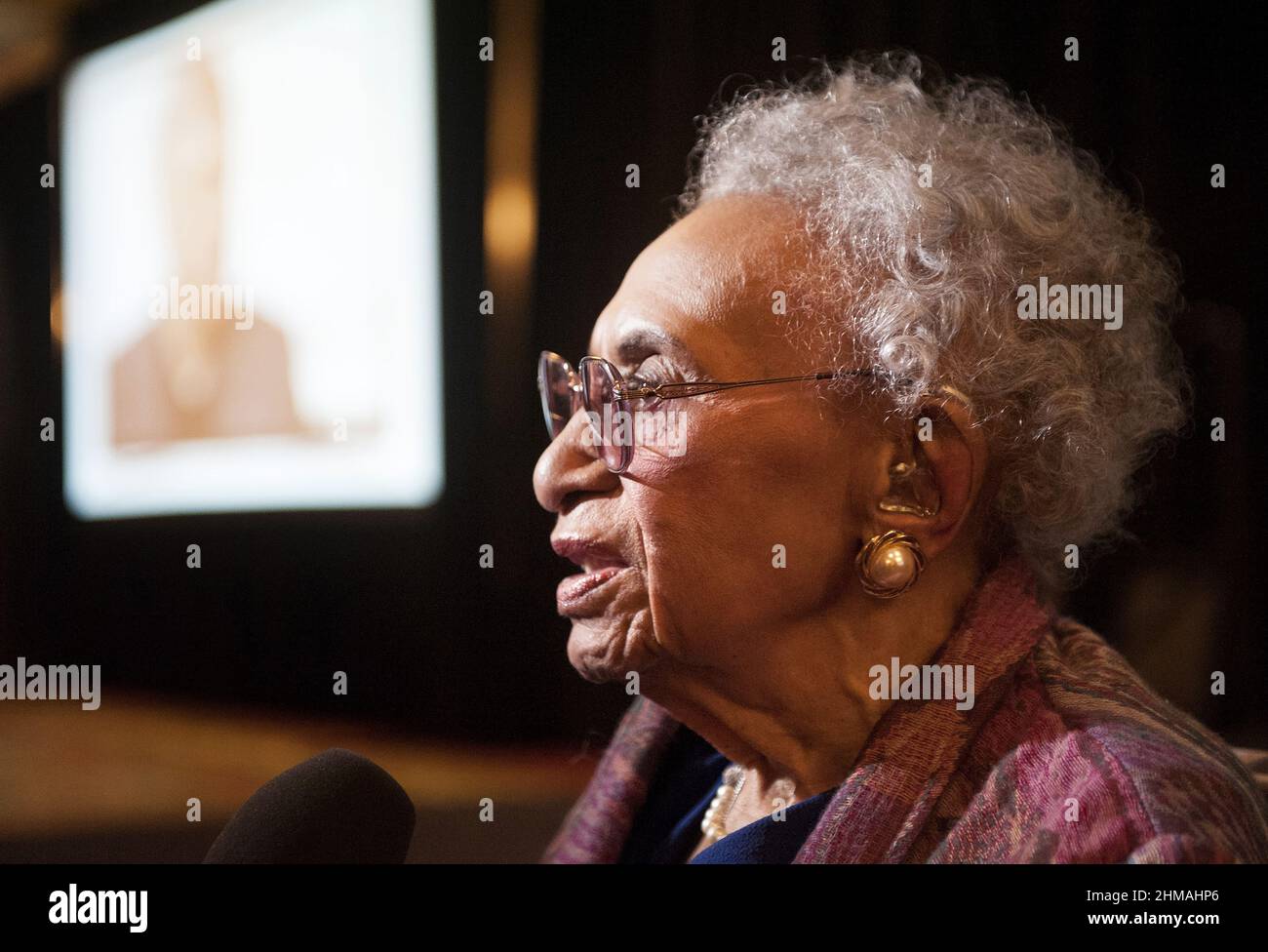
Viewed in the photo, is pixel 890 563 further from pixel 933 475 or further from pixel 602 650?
pixel 602 650

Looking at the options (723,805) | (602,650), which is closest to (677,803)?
(723,805)

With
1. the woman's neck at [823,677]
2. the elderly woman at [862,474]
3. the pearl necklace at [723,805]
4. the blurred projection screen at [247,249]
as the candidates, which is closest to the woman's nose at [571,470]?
the elderly woman at [862,474]

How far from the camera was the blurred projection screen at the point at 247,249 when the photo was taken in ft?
4.61

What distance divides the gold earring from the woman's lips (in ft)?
0.89

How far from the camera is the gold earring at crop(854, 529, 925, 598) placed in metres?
1.08

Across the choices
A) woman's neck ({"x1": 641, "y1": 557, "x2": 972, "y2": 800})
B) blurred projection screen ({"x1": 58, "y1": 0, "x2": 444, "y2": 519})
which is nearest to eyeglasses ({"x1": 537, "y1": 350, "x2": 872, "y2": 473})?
woman's neck ({"x1": 641, "y1": 557, "x2": 972, "y2": 800})

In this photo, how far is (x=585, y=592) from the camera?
1.17 meters

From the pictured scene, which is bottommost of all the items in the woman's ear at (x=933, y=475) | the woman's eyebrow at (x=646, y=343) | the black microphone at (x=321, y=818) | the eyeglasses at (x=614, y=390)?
the black microphone at (x=321, y=818)

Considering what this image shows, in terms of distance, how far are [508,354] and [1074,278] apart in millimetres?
786

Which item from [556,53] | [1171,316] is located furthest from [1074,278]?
[556,53]

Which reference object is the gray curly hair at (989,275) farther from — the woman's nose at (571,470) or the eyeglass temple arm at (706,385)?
the woman's nose at (571,470)

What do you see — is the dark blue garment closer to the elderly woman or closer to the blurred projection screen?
the elderly woman

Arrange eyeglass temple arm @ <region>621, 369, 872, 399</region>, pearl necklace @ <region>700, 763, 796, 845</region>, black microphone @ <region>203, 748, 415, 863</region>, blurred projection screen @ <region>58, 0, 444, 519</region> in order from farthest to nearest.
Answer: blurred projection screen @ <region>58, 0, 444, 519</region> → pearl necklace @ <region>700, 763, 796, 845</region> → eyeglass temple arm @ <region>621, 369, 872, 399</region> → black microphone @ <region>203, 748, 415, 863</region>
